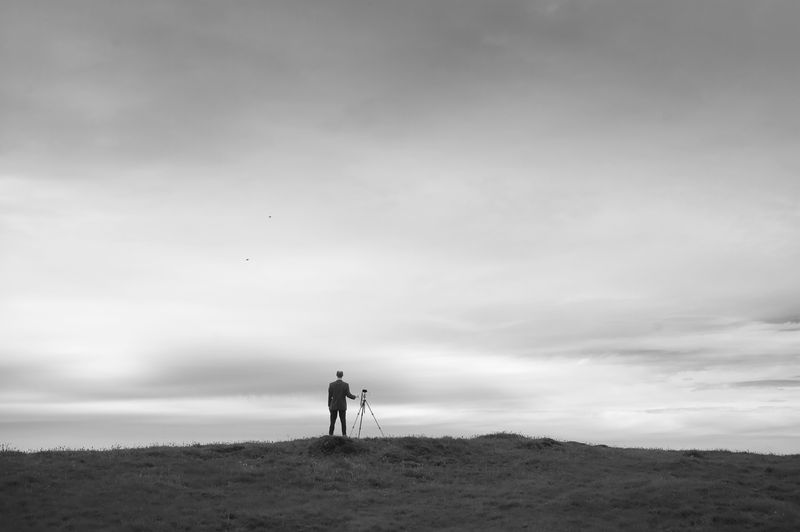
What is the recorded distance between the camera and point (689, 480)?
109ft

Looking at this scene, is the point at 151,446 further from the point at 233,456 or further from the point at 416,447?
the point at 416,447

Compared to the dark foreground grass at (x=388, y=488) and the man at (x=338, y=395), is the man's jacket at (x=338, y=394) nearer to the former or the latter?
the man at (x=338, y=395)

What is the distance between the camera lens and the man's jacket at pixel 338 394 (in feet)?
132

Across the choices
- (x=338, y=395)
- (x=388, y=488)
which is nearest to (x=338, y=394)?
(x=338, y=395)

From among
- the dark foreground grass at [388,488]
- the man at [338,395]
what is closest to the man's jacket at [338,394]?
the man at [338,395]

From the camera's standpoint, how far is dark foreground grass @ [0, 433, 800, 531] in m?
27.6

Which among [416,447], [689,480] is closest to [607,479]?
[689,480]

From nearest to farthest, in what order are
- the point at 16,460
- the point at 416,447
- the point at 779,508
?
the point at 779,508 → the point at 16,460 → the point at 416,447

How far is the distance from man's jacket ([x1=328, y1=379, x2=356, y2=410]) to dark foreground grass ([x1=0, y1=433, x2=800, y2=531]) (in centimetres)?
246

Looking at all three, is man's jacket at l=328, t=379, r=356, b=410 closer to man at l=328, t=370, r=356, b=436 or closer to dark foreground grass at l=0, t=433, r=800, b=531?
man at l=328, t=370, r=356, b=436

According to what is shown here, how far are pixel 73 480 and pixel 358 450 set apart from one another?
46.9 ft

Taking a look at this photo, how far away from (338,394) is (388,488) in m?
8.41

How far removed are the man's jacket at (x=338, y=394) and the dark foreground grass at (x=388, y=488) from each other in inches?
97.0

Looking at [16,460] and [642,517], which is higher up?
[16,460]
